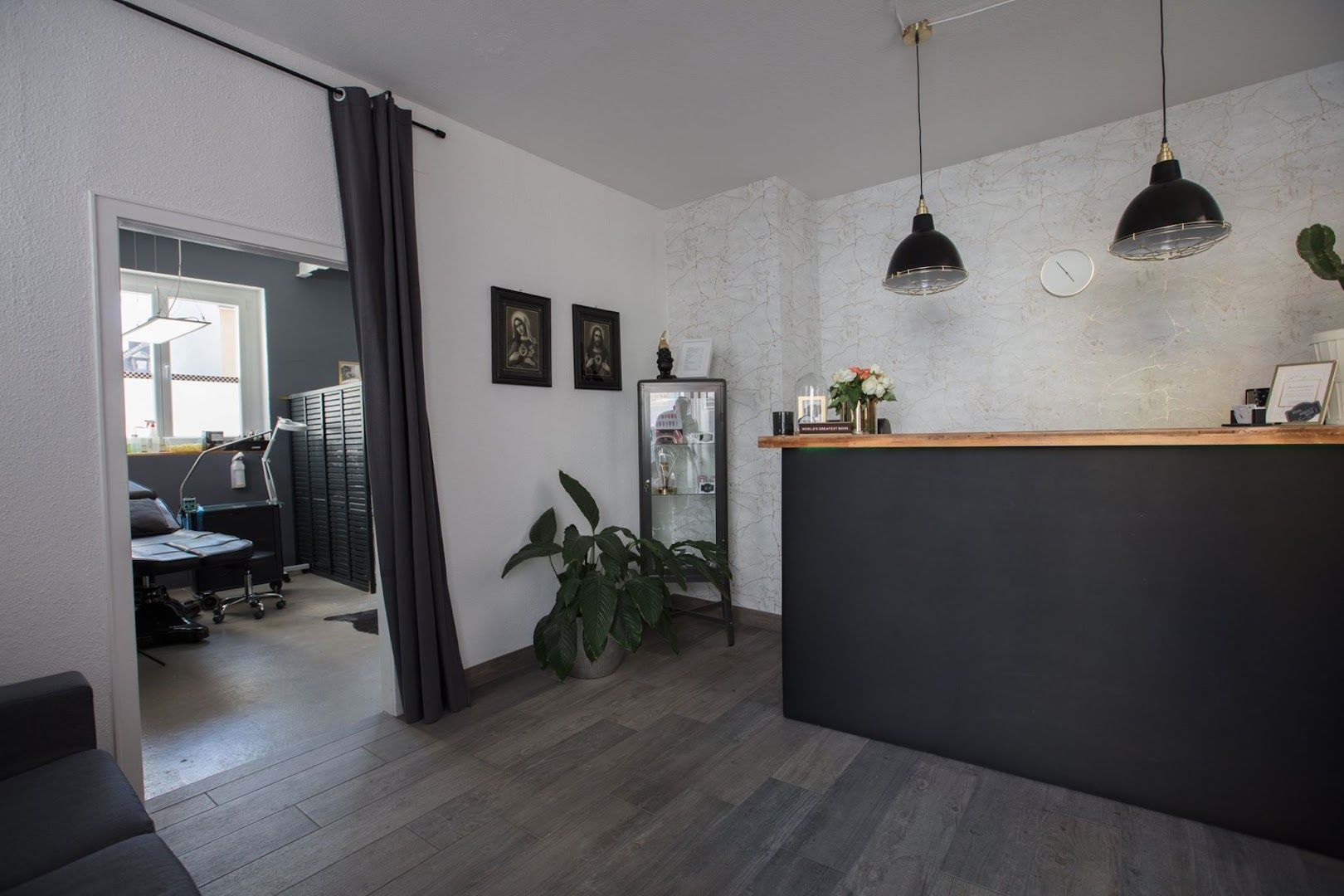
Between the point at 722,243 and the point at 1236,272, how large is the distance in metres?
2.72

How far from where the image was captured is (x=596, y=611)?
2910 mm

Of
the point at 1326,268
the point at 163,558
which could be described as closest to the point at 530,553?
the point at 163,558

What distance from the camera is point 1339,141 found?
2754mm

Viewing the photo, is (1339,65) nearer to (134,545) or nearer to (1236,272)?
(1236,272)

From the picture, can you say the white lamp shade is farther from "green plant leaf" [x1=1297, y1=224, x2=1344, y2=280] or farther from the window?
"green plant leaf" [x1=1297, y1=224, x2=1344, y2=280]

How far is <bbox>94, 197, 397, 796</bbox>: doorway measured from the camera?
2082 millimetres

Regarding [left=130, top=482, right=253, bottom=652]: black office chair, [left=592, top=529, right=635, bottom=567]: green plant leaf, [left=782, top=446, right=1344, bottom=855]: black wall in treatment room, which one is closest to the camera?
[left=782, top=446, right=1344, bottom=855]: black wall in treatment room

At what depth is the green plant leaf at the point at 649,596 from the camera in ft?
9.71

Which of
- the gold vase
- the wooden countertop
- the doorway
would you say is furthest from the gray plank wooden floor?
the gold vase

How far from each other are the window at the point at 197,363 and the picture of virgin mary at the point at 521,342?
3.16 metres

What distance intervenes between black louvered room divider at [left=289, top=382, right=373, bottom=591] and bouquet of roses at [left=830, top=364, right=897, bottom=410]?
354 cm

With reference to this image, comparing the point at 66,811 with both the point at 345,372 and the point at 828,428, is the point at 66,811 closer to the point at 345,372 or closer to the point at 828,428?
the point at 828,428

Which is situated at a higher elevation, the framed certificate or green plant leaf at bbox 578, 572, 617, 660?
the framed certificate

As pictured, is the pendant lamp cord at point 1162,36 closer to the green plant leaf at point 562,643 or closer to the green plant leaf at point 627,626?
the green plant leaf at point 627,626
